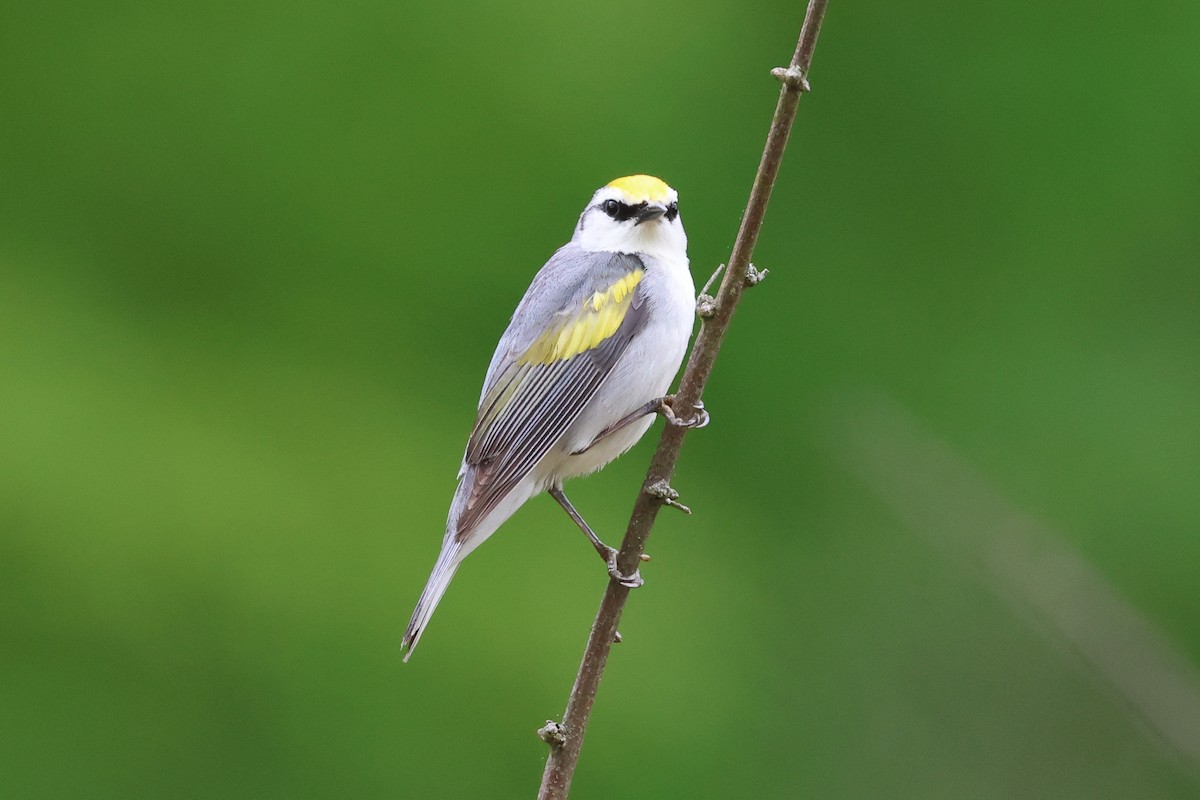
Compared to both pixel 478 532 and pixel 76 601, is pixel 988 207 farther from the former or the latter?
pixel 76 601

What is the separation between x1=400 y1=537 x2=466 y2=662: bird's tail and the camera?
88.1 inches

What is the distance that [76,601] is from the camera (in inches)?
161

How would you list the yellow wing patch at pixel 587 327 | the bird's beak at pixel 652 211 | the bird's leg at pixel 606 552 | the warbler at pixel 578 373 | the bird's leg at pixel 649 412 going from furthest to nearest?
the bird's beak at pixel 652 211, the yellow wing patch at pixel 587 327, the warbler at pixel 578 373, the bird's leg at pixel 649 412, the bird's leg at pixel 606 552

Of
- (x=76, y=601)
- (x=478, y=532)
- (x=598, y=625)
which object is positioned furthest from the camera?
(x=76, y=601)

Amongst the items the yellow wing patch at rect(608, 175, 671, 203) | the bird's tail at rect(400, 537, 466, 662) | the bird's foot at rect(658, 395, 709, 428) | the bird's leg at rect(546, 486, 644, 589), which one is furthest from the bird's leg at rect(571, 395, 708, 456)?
the yellow wing patch at rect(608, 175, 671, 203)

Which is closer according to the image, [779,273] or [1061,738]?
[1061,738]

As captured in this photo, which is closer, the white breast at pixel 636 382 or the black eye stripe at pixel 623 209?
the white breast at pixel 636 382

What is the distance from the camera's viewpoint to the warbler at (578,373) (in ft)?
8.35

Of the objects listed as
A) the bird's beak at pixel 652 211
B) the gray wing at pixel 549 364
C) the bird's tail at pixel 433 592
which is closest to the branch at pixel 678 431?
the bird's tail at pixel 433 592

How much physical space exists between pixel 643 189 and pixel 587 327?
39 centimetres

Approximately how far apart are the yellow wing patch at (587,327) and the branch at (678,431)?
0.69 m

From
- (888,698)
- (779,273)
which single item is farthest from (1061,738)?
(779,273)

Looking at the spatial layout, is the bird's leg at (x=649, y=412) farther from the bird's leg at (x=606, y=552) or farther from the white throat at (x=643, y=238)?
the white throat at (x=643, y=238)

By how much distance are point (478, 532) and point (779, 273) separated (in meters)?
2.35
